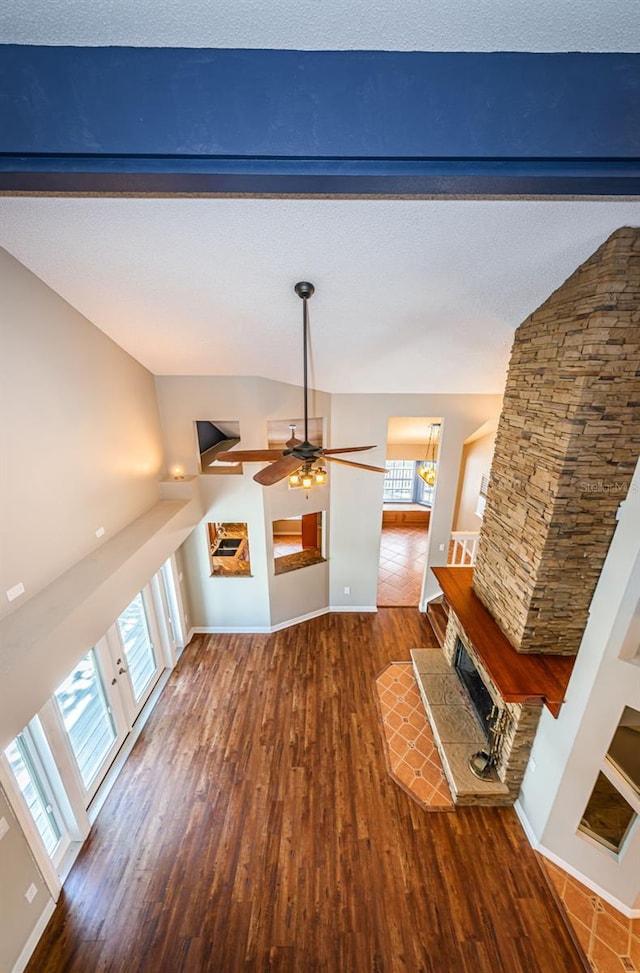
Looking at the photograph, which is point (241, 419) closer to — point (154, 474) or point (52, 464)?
point (154, 474)

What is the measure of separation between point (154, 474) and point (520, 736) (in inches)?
214

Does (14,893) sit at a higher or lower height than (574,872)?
higher

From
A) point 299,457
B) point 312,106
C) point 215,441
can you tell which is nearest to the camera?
point 312,106

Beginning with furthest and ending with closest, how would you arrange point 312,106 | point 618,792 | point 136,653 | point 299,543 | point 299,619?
1. point 299,543
2. point 299,619
3. point 136,653
4. point 618,792
5. point 312,106

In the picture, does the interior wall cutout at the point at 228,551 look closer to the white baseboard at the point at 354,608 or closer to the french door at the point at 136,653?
the french door at the point at 136,653

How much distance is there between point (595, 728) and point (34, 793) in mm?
4931

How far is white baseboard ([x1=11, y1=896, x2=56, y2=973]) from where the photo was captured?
275 cm

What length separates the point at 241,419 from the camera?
531 centimetres

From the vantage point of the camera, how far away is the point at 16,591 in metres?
2.87

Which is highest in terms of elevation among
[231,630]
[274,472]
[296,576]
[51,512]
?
[274,472]

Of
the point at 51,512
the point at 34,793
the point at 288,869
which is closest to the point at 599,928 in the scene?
the point at 288,869

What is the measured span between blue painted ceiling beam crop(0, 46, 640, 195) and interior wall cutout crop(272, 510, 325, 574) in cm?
526

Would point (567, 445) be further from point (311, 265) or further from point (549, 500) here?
point (311, 265)

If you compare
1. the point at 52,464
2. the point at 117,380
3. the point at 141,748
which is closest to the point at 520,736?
the point at 141,748
